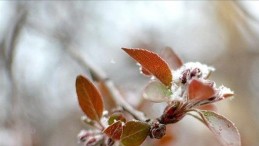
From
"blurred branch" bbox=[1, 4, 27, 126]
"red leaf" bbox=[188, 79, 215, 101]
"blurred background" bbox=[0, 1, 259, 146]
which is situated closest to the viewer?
"red leaf" bbox=[188, 79, 215, 101]

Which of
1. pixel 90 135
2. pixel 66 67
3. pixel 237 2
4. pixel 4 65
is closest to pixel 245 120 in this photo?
pixel 237 2

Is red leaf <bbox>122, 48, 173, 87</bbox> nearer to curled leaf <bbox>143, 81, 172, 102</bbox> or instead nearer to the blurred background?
curled leaf <bbox>143, 81, 172, 102</bbox>

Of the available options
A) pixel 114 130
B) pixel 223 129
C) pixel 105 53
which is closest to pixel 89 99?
pixel 114 130

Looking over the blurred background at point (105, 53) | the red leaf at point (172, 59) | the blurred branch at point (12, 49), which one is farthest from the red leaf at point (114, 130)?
the blurred branch at point (12, 49)

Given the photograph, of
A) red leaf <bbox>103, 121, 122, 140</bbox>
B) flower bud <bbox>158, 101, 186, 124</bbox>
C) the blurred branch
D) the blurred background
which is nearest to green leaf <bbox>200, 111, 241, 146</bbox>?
flower bud <bbox>158, 101, 186, 124</bbox>

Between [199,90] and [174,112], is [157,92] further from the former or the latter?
[199,90]

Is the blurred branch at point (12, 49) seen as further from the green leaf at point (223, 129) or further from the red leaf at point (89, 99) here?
the green leaf at point (223, 129)
